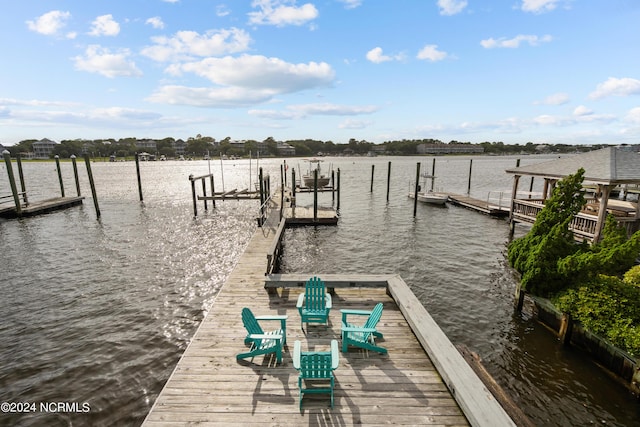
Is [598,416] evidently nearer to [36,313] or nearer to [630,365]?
[630,365]

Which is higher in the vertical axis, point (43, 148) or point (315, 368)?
point (43, 148)

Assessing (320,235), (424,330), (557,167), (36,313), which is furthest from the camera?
(320,235)

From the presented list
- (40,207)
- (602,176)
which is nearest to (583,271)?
(602,176)

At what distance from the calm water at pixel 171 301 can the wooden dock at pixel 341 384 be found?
2380mm

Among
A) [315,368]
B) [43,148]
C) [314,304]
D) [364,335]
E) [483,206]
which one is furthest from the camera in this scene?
[43,148]

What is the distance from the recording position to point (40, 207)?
2720cm

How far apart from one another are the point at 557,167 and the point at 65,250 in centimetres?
2874

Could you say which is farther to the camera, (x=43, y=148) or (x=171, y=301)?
(x=43, y=148)


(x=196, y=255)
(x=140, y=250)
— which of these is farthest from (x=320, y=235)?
(x=140, y=250)

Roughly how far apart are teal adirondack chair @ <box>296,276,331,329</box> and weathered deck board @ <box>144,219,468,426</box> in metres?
0.26

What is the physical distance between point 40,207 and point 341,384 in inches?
1301

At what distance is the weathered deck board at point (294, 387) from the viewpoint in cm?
480

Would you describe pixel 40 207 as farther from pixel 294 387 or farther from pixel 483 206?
pixel 483 206

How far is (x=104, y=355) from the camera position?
349 inches
